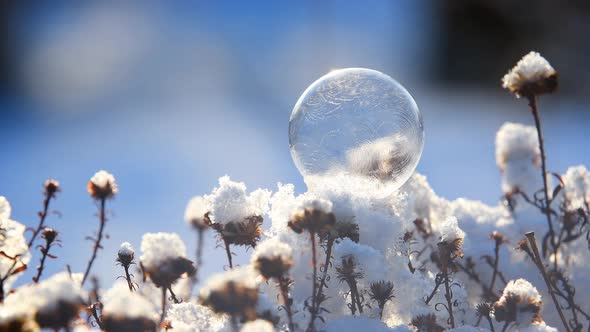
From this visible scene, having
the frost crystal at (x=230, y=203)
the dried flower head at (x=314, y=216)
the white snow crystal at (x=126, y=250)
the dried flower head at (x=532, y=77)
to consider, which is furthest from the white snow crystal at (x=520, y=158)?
the white snow crystal at (x=126, y=250)

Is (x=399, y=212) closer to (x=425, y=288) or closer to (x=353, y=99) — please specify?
(x=425, y=288)

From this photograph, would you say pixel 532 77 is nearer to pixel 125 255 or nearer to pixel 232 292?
pixel 232 292

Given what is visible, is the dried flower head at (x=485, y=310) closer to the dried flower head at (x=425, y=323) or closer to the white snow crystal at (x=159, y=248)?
the dried flower head at (x=425, y=323)

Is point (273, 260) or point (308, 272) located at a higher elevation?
point (308, 272)

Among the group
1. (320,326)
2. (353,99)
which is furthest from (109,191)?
(353,99)

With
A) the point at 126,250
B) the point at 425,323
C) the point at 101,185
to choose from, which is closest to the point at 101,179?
the point at 101,185

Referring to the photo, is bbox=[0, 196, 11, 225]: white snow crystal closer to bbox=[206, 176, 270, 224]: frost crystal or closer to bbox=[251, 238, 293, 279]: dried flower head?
bbox=[206, 176, 270, 224]: frost crystal

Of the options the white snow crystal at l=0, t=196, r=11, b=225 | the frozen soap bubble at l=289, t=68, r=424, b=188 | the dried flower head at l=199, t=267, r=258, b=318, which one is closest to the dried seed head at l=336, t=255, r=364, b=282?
the frozen soap bubble at l=289, t=68, r=424, b=188
